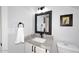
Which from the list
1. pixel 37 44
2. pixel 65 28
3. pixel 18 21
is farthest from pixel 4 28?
pixel 65 28

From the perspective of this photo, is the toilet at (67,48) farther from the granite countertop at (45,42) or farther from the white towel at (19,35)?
the white towel at (19,35)

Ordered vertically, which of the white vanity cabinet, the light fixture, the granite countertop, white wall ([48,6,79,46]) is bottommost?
the white vanity cabinet

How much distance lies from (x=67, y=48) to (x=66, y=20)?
34cm

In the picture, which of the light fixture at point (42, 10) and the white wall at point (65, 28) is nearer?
the white wall at point (65, 28)

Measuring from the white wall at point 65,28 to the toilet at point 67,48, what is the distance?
5cm

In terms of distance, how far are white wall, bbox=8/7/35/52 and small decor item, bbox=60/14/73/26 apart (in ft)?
1.31

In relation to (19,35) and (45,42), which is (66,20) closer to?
(45,42)

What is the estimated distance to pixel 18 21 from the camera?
1.16 m

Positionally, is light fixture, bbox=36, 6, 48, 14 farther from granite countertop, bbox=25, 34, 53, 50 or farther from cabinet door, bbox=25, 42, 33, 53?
cabinet door, bbox=25, 42, 33, 53

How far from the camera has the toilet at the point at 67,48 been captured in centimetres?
100

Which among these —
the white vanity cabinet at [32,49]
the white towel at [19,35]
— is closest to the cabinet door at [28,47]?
the white vanity cabinet at [32,49]

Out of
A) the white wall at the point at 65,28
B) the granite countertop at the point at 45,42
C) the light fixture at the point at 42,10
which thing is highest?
the light fixture at the point at 42,10

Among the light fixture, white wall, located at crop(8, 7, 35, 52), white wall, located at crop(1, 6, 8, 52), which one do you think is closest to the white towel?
white wall, located at crop(8, 7, 35, 52)

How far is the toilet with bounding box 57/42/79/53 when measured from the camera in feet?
3.29
